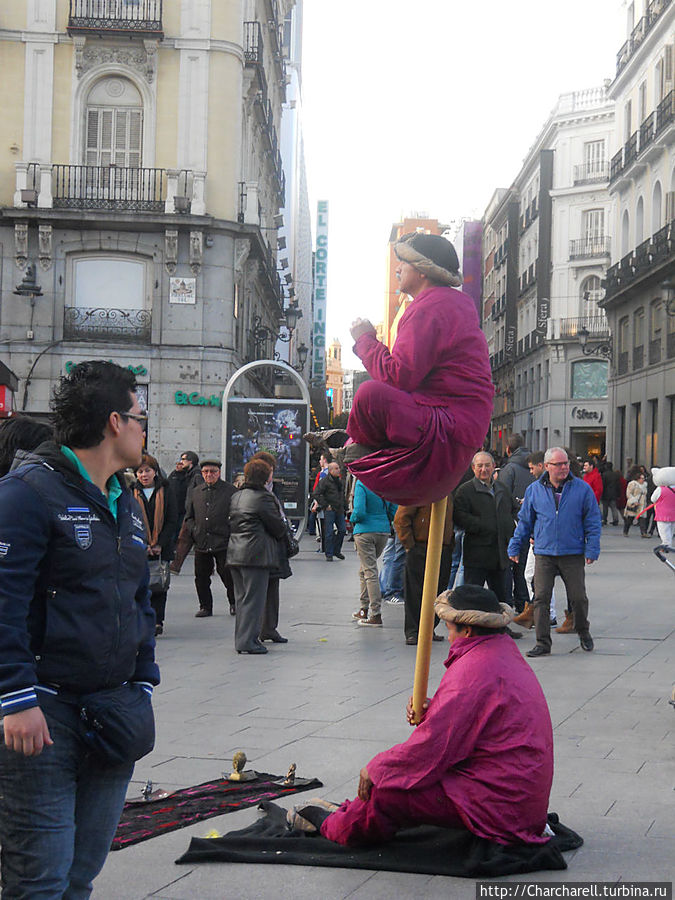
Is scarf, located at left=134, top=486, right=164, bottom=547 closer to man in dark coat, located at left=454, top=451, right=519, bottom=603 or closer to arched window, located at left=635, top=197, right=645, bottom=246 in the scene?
man in dark coat, located at left=454, top=451, right=519, bottom=603

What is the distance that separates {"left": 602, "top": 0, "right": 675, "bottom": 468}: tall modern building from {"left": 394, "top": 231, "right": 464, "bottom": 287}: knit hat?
3242 centimetres

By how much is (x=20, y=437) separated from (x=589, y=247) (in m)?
57.1

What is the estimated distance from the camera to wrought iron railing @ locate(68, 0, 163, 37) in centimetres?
2888

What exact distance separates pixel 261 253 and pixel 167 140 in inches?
191

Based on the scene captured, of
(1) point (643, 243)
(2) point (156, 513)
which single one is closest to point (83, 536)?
(2) point (156, 513)

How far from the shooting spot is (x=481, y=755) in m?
4.86

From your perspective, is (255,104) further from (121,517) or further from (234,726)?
(121,517)

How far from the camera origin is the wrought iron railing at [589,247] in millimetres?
59094

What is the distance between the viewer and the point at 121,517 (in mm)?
3574

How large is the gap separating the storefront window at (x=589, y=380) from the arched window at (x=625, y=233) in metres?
14.9

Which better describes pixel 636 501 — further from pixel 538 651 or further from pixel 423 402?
pixel 423 402

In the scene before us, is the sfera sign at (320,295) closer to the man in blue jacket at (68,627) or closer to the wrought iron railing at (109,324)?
the wrought iron railing at (109,324)

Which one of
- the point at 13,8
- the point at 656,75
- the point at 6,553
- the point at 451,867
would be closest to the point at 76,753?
the point at 6,553

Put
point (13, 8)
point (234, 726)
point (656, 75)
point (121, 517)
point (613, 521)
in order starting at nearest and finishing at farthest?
point (121, 517) < point (234, 726) < point (13, 8) < point (613, 521) < point (656, 75)
